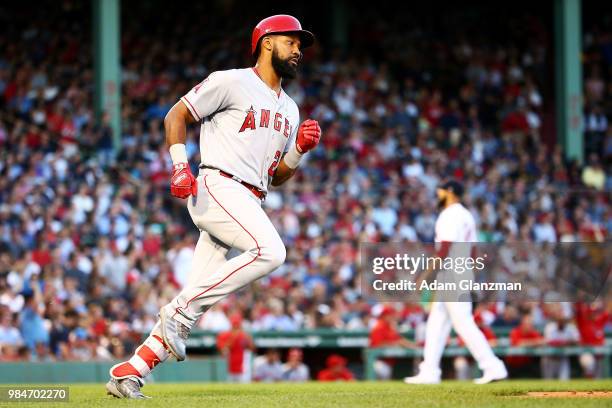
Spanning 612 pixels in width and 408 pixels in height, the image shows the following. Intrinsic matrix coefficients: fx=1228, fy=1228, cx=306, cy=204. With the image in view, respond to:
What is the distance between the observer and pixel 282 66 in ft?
22.8

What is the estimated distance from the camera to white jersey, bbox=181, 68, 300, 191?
6.70 meters

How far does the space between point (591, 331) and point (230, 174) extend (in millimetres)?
10155

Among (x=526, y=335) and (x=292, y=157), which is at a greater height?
(x=292, y=157)

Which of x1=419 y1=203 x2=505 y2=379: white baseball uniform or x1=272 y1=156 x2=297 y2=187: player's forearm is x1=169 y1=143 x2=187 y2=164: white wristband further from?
x1=419 y1=203 x2=505 y2=379: white baseball uniform

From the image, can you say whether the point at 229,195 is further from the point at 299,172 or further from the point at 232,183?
the point at 299,172

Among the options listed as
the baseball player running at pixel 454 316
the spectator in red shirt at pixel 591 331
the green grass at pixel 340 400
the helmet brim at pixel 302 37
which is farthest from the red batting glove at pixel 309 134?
the spectator in red shirt at pixel 591 331

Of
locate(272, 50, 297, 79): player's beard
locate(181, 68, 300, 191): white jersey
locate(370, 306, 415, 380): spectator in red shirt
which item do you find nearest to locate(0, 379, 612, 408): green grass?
locate(181, 68, 300, 191): white jersey

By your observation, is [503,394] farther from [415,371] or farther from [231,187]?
[415,371]

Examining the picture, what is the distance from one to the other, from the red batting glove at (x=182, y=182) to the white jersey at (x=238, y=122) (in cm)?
27

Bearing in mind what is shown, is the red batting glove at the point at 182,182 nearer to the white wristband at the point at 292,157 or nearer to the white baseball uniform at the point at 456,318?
the white wristband at the point at 292,157

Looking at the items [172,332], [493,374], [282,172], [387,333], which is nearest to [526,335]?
→ [387,333]

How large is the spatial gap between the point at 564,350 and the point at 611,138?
675 centimetres

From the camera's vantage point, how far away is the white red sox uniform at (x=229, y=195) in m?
6.52

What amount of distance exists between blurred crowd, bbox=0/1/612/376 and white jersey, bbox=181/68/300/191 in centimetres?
749
